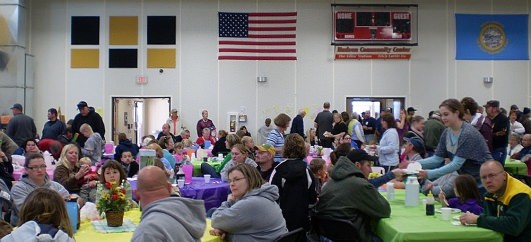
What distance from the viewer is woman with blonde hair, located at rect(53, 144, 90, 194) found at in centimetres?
571

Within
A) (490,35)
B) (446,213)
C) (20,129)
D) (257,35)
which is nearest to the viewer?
(446,213)

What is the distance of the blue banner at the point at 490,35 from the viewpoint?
1630 centimetres

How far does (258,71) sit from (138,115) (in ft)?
13.4

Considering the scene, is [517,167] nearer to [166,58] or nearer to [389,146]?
[389,146]

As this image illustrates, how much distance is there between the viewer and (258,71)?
16109 mm

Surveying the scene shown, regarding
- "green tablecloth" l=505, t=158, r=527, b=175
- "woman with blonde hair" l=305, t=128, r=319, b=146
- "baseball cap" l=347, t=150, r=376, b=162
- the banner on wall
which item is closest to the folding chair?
"baseball cap" l=347, t=150, r=376, b=162

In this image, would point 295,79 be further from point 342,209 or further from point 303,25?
point 342,209

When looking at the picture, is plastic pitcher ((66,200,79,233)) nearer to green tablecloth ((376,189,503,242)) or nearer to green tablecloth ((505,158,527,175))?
green tablecloth ((376,189,503,242))

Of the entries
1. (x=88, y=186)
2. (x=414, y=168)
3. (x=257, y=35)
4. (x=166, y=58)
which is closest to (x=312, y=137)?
(x=257, y=35)

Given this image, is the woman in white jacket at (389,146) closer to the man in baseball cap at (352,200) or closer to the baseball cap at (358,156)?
the baseball cap at (358,156)

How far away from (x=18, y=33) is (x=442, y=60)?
1175 centimetres

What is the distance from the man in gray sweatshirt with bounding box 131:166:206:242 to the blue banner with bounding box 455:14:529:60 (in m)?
15.1

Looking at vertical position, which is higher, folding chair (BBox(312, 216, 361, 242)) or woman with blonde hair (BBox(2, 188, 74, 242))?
woman with blonde hair (BBox(2, 188, 74, 242))

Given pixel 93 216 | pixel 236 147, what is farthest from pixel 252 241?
pixel 236 147
